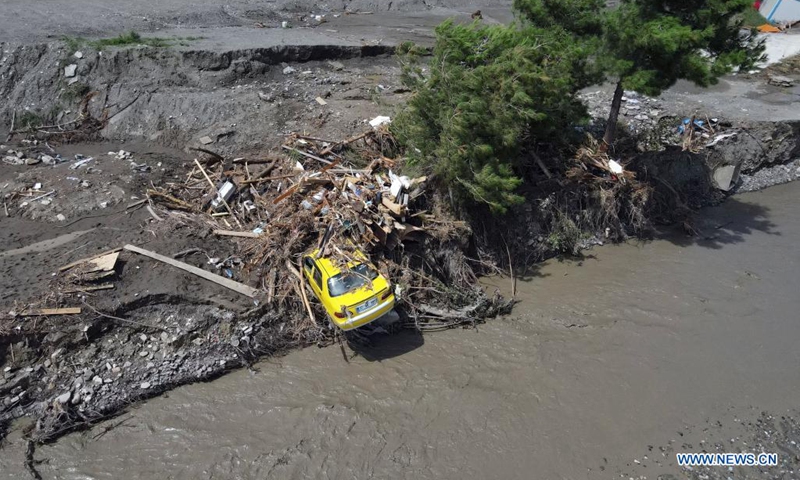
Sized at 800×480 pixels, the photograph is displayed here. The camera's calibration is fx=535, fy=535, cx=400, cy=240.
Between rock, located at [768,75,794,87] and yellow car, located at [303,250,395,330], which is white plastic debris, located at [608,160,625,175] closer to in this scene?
yellow car, located at [303,250,395,330]

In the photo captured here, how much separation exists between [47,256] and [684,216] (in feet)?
53.4

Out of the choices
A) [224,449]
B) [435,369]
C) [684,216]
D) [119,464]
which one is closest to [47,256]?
[119,464]

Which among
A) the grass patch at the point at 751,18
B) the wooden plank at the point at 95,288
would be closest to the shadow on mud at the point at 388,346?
the wooden plank at the point at 95,288

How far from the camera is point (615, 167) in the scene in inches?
562

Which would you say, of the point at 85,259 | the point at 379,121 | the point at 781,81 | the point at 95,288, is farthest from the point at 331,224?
the point at 781,81

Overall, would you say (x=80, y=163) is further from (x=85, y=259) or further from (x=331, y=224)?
(x=331, y=224)

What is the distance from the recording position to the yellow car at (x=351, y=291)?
10219 mm

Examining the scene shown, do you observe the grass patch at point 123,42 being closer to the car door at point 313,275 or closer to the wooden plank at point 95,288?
the wooden plank at point 95,288

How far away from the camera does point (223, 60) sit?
18234 millimetres

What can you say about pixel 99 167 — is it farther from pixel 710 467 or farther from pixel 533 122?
pixel 710 467

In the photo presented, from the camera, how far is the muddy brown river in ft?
30.4

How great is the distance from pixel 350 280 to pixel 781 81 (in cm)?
1935

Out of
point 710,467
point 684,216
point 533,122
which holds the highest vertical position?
point 533,122

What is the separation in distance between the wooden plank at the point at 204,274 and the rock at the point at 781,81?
20.7 m
